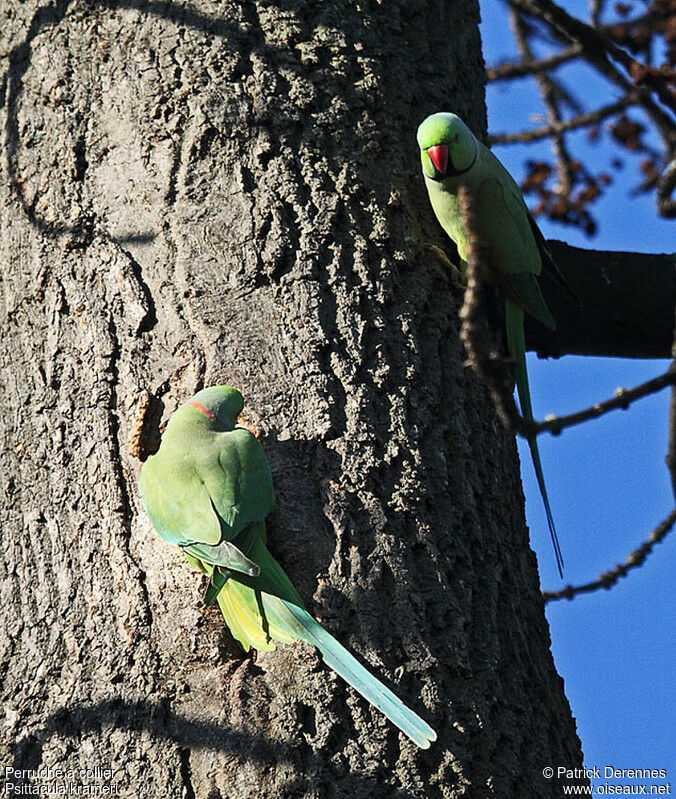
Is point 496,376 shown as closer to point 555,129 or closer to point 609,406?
point 609,406

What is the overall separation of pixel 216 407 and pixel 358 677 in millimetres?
619

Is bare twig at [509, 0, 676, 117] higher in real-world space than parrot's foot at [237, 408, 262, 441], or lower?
higher

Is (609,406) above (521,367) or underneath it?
underneath

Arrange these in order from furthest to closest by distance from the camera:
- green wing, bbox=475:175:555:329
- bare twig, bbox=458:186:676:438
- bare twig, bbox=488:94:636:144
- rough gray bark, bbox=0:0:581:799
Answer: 1. bare twig, bbox=488:94:636:144
2. green wing, bbox=475:175:555:329
3. rough gray bark, bbox=0:0:581:799
4. bare twig, bbox=458:186:676:438

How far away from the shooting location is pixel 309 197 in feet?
7.69

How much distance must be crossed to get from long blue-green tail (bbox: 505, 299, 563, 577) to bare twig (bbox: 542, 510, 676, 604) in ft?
0.54

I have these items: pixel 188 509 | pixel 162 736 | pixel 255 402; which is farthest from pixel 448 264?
pixel 162 736

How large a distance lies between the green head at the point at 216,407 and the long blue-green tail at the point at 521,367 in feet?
2.62

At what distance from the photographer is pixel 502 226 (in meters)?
2.71

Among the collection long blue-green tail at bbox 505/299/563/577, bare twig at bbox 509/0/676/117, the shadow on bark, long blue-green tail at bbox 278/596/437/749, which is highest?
bare twig at bbox 509/0/676/117

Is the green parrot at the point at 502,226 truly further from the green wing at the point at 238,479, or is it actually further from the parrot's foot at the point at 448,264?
the green wing at the point at 238,479

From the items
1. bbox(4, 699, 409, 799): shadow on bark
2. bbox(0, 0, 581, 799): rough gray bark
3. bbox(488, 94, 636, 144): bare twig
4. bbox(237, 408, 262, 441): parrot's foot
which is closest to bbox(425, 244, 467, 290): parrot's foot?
bbox(0, 0, 581, 799): rough gray bark

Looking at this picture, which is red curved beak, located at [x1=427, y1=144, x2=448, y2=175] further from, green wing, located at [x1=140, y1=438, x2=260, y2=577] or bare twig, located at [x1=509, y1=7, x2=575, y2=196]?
bare twig, located at [x1=509, y1=7, x2=575, y2=196]

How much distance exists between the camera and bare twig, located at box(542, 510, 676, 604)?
2.17 meters
